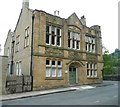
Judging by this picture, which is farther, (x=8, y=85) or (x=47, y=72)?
(x=47, y=72)

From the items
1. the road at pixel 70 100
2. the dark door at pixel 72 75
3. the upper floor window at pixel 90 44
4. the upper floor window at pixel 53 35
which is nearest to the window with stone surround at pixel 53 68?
the upper floor window at pixel 53 35

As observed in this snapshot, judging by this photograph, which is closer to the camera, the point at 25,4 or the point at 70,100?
the point at 70,100

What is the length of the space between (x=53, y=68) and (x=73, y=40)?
5.29 meters

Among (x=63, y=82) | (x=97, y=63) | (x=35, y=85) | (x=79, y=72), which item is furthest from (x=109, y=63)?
(x=35, y=85)

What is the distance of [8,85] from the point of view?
62.5 ft

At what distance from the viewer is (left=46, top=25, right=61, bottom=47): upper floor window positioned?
23438 mm

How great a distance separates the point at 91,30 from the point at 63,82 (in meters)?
9.70

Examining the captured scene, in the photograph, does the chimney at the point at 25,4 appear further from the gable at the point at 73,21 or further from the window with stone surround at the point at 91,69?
the window with stone surround at the point at 91,69

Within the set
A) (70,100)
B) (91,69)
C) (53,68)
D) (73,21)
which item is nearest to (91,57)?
(91,69)

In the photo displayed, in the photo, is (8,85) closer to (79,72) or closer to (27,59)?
(27,59)

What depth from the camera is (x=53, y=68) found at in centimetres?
2342

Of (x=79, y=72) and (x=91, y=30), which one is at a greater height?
(x=91, y=30)

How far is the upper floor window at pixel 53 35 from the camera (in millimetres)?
23438

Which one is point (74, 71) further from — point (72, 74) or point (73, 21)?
point (73, 21)
